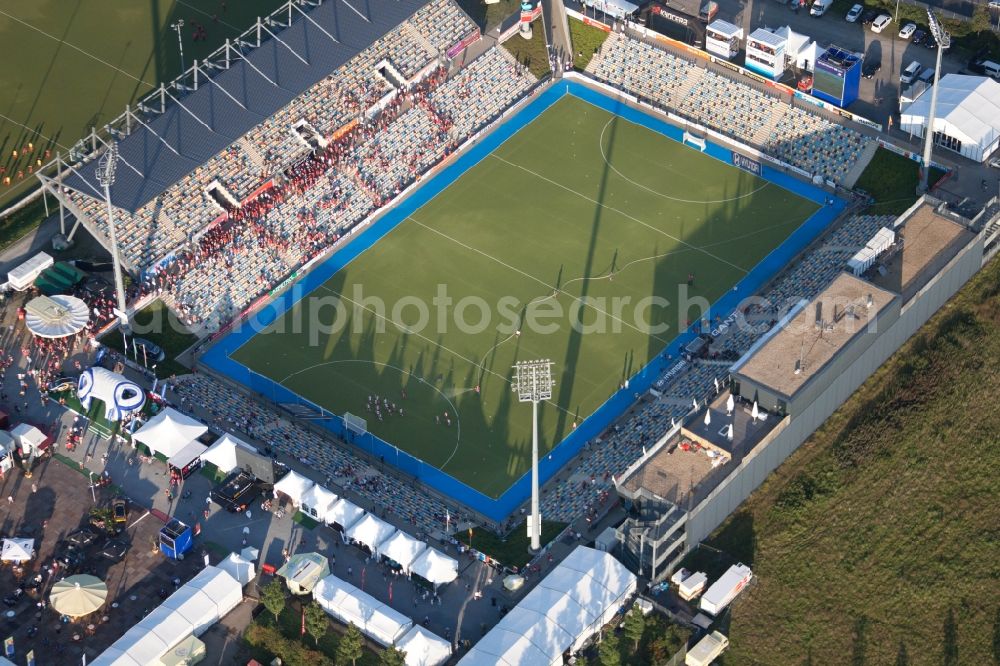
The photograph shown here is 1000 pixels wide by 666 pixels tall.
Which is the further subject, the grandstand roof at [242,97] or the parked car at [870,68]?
the parked car at [870,68]

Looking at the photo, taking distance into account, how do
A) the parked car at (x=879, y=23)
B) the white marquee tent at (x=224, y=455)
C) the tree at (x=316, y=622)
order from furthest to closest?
the parked car at (x=879, y=23) → the white marquee tent at (x=224, y=455) → the tree at (x=316, y=622)

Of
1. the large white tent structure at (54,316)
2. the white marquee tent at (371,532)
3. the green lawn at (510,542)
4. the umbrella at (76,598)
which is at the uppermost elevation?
the large white tent structure at (54,316)

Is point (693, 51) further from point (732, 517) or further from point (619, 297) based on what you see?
point (732, 517)

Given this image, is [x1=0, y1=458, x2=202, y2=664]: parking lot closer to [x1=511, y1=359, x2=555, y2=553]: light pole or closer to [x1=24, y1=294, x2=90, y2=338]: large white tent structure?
[x1=24, y1=294, x2=90, y2=338]: large white tent structure

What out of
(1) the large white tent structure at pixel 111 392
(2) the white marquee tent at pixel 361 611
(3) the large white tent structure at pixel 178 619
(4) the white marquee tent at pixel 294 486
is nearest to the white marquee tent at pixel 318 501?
(4) the white marquee tent at pixel 294 486

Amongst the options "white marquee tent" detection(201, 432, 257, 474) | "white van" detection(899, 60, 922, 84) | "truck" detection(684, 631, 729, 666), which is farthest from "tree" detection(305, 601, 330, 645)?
"white van" detection(899, 60, 922, 84)

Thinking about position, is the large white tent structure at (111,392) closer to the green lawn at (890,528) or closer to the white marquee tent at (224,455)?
the white marquee tent at (224,455)

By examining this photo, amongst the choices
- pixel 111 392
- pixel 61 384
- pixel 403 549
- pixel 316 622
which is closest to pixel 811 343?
pixel 403 549

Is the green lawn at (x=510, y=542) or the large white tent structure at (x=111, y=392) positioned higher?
the large white tent structure at (x=111, y=392)
